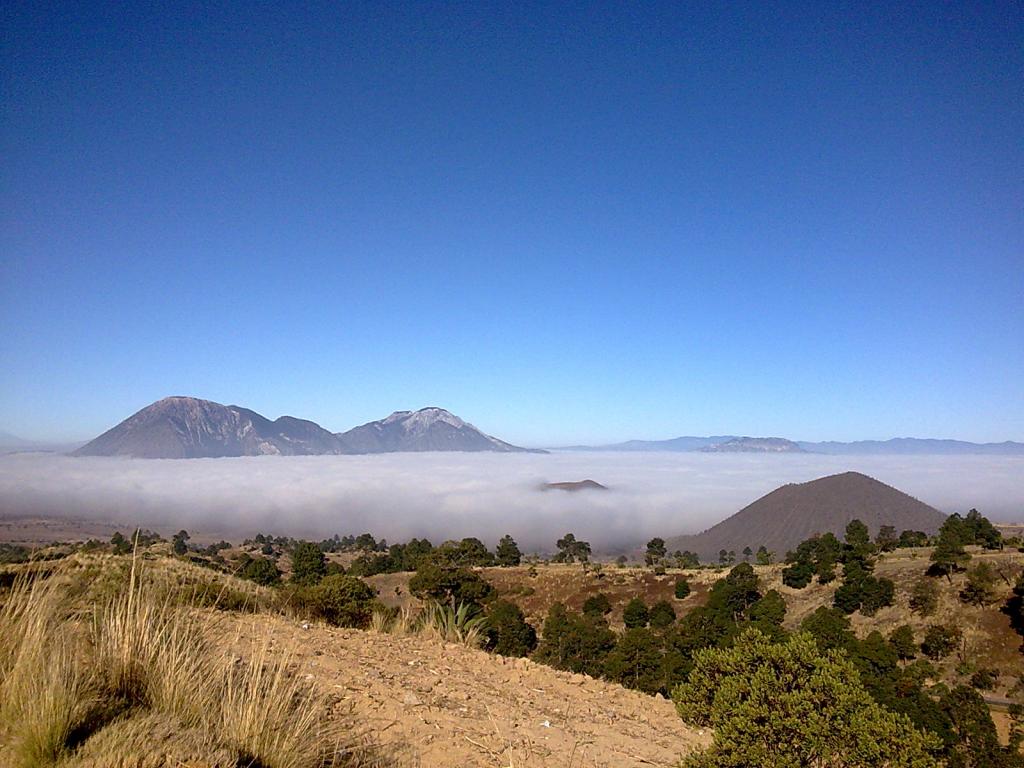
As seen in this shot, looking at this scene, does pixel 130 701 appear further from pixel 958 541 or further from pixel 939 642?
pixel 958 541

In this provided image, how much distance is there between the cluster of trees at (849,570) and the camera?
54.1 m

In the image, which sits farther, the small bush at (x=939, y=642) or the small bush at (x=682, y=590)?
the small bush at (x=682, y=590)

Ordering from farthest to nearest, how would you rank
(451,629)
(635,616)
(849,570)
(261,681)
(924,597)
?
(849,570)
(635,616)
(924,597)
(451,629)
(261,681)

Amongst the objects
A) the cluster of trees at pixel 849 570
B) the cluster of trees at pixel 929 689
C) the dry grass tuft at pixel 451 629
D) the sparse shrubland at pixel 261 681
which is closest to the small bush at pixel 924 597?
the cluster of trees at pixel 849 570

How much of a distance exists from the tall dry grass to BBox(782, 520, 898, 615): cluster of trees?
6137 centimetres

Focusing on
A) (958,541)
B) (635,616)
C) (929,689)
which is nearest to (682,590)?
(635,616)

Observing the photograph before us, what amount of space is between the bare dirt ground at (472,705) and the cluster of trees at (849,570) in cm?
5630

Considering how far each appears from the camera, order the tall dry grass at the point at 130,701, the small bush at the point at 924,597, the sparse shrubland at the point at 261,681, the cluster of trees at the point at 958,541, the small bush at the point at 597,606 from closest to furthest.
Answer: the tall dry grass at the point at 130,701 < the sparse shrubland at the point at 261,681 < the small bush at the point at 924,597 < the cluster of trees at the point at 958,541 < the small bush at the point at 597,606

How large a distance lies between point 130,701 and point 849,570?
67976mm

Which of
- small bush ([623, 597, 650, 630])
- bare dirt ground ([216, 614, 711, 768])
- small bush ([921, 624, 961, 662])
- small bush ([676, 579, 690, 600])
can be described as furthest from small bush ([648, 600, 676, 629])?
bare dirt ground ([216, 614, 711, 768])

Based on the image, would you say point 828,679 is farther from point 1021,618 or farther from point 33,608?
point 1021,618

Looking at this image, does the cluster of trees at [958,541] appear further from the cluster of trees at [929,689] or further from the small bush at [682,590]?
the small bush at [682,590]

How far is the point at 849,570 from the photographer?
5941cm

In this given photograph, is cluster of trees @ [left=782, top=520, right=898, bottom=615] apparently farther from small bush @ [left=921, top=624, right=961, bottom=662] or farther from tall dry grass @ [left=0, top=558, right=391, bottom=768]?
tall dry grass @ [left=0, top=558, right=391, bottom=768]
